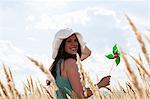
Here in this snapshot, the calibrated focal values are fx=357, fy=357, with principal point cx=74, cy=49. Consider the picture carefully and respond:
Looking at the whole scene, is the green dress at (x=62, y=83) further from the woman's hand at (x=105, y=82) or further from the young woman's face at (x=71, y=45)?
the woman's hand at (x=105, y=82)

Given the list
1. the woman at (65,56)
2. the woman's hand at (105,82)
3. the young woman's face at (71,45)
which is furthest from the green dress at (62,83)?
the woman's hand at (105,82)

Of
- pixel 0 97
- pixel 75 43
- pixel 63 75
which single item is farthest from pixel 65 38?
pixel 0 97

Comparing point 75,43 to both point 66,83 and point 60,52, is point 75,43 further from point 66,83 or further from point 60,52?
point 66,83

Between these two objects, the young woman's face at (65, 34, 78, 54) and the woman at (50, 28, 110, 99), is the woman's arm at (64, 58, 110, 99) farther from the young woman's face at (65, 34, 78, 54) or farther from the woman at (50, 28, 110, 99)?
the young woman's face at (65, 34, 78, 54)

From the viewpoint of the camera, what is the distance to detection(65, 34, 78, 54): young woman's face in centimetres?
346

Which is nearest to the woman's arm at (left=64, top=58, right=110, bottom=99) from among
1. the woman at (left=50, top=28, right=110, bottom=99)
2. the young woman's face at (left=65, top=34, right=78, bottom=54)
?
the woman at (left=50, top=28, right=110, bottom=99)

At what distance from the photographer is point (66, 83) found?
10.9 ft

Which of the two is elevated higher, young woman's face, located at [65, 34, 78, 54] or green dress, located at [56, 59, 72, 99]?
young woman's face, located at [65, 34, 78, 54]

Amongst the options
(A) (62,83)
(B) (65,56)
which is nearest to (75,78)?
(A) (62,83)

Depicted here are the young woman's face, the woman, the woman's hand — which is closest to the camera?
the woman's hand

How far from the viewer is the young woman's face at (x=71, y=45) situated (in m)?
3.46

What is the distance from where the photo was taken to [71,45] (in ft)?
11.5

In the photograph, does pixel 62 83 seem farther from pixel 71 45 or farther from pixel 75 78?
pixel 71 45

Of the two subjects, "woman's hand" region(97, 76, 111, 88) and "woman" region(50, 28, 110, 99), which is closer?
"woman's hand" region(97, 76, 111, 88)
